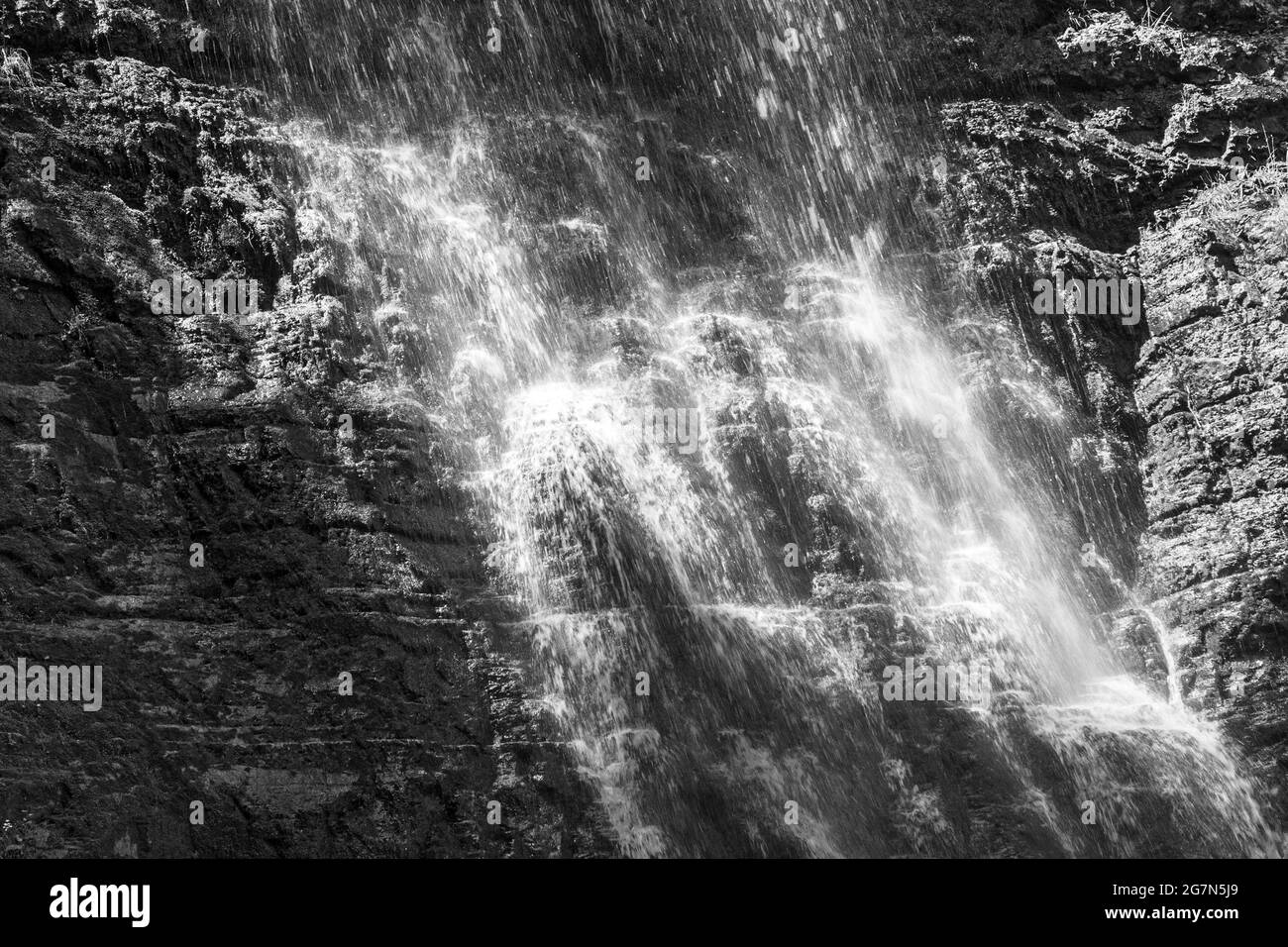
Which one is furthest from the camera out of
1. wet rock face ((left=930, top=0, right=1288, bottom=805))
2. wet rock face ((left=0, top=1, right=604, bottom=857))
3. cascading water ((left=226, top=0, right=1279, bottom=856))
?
wet rock face ((left=930, top=0, right=1288, bottom=805))

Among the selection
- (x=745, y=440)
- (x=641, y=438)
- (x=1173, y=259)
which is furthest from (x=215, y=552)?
(x=1173, y=259)

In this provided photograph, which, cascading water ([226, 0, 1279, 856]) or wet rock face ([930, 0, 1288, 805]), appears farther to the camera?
wet rock face ([930, 0, 1288, 805])

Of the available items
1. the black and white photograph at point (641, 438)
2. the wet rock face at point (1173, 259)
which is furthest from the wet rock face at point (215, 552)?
the wet rock face at point (1173, 259)

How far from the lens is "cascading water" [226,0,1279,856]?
1333 centimetres

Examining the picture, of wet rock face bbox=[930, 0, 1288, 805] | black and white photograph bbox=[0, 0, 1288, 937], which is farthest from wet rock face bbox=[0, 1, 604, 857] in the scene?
wet rock face bbox=[930, 0, 1288, 805]

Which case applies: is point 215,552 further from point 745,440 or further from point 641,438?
point 745,440

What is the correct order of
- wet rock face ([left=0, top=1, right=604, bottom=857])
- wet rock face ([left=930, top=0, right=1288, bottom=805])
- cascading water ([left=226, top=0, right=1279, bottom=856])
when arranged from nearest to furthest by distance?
wet rock face ([left=0, top=1, right=604, bottom=857]) < cascading water ([left=226, top=0, right=1279, bottom=856]) < wet rock face ([left=930, top=0, right=1288, bottom=805])

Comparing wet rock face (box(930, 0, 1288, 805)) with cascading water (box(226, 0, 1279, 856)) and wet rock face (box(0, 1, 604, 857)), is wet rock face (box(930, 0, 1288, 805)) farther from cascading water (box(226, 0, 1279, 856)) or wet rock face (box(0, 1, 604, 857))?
wet rock face (box(0, 1, 604, 857))

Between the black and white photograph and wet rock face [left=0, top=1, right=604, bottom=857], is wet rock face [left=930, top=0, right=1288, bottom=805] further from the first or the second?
wet rock face [left=0, top=1, right=604, bottom=857]

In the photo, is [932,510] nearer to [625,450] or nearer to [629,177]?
[625,450]

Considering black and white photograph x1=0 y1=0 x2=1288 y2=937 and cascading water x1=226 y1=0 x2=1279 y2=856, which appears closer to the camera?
black and white photograph x1=0 y1=0 x2=1288 y2=937

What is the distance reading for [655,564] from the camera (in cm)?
1420

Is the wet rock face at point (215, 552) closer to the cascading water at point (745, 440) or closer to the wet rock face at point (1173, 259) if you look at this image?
the cascading water at point (745, 440)

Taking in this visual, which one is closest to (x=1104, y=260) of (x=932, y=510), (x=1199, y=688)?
(x=932, y=510)
